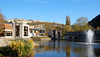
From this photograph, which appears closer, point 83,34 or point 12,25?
point 12,25

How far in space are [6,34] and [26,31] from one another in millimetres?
11518

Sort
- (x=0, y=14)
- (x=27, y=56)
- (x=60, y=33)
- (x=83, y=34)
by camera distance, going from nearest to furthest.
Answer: (x=27, y=56)
(x=0, y=14)
(x=83, y=34)
(x=60, y=33)

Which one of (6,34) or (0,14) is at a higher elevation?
(0,14)

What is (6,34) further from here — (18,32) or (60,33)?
(60,33)

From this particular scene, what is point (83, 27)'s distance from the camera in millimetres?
99000

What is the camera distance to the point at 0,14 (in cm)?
4394

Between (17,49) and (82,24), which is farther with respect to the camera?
(82,24)

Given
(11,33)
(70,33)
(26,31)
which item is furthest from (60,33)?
(11,33)

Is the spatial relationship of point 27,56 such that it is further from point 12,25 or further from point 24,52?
point 12,25

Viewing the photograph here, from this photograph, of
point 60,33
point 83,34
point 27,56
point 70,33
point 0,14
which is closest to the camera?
point 27,56

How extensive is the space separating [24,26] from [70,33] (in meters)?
49.1

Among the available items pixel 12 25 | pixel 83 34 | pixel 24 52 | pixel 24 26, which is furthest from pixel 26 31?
pixel 24 52

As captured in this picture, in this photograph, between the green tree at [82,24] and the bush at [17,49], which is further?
the green tree at [82,24]

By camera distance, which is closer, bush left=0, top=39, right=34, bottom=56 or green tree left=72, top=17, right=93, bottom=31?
bush left=0, top=39, right=34, bottom=56
